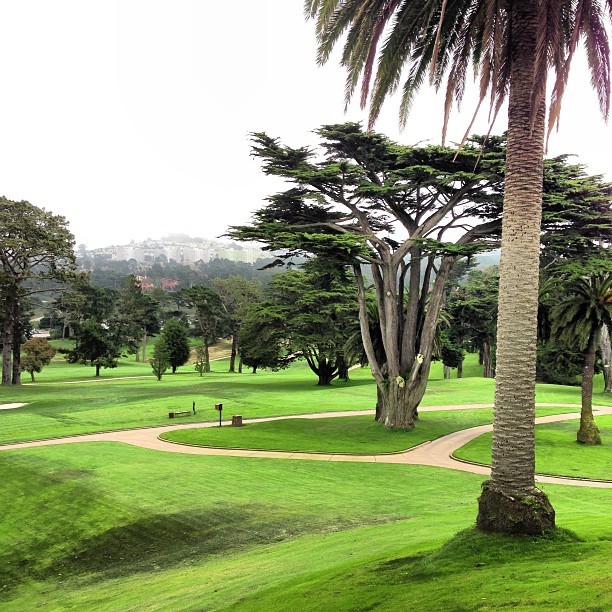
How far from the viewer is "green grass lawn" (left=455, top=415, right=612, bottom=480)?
69.5 ft

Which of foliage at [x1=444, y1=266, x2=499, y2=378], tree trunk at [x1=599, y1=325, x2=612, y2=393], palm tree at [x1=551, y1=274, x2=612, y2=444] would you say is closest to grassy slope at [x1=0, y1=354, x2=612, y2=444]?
tree trunk at [x1=599, y1=325, x2=612, y2=393]

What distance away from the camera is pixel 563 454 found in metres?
24.4

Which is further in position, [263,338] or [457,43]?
[263,338]

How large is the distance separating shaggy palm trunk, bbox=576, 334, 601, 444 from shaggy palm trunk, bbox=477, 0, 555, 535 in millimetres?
19098

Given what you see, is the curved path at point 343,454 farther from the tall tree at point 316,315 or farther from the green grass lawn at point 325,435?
the tall tree at point 316,315

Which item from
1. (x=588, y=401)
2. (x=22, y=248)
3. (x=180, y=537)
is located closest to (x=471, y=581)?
(x=180, y=537)

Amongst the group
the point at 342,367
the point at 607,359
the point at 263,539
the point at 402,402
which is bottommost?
the point at 263,539

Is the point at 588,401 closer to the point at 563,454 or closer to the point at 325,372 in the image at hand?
the point at 563,454

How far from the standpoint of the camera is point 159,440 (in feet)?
91.1

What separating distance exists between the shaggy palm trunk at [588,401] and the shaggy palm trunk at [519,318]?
19.1 m

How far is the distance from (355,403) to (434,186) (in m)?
22.1

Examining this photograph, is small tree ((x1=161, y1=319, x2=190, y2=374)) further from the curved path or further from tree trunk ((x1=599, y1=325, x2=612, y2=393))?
tree trunk ((x1=599, y1=325, x2=612, y2=393))

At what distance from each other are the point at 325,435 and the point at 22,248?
36050 mm

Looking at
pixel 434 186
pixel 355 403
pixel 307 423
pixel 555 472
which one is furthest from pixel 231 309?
pixel 555 472
